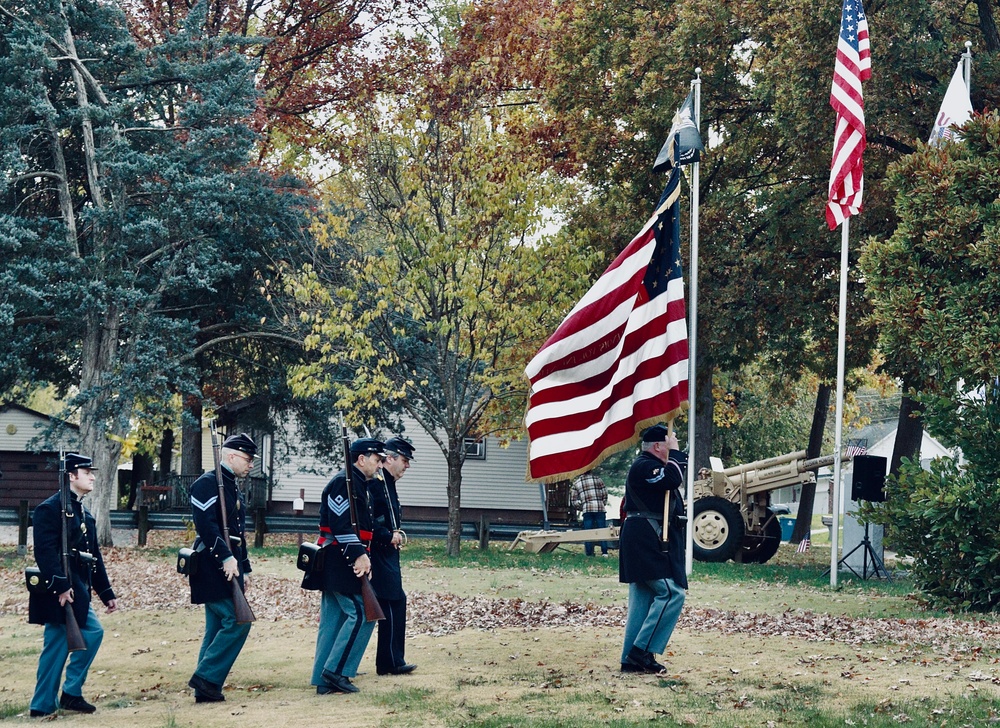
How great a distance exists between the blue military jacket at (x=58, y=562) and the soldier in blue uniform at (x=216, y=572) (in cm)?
85

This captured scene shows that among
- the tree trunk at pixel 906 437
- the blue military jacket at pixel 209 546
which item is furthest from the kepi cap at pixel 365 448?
the tree trunk at pixel 906 437

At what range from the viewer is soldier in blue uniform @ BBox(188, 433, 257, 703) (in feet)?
32.8

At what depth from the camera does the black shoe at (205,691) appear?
1012 centimetres

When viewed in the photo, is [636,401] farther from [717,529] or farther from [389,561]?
[717,529]

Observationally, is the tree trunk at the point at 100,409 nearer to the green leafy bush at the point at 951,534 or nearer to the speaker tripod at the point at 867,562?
the speaker tripod at the point at 867,562

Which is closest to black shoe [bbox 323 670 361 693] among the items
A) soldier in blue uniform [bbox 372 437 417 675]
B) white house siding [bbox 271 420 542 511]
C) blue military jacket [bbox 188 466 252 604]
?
soldier in blue uniform [bbox 372 437 417 675]

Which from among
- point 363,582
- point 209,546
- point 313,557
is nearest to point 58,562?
point 209,546

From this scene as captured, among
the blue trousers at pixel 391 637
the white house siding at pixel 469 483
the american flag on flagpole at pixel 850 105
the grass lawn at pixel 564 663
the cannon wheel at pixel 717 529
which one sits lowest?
the grass lawn at pixel 564 663

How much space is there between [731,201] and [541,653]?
14218 mm

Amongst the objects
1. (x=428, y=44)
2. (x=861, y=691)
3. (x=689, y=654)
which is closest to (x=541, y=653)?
(x=689, y=654)

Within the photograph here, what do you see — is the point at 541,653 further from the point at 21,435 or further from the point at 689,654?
the point at 21,435

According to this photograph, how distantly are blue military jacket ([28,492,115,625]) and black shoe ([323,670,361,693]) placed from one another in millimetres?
1850

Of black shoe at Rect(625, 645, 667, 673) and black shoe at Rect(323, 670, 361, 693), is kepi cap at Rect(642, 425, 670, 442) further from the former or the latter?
black shoe at Rect(323, 670, 361, 693)

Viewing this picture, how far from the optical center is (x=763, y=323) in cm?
2458
